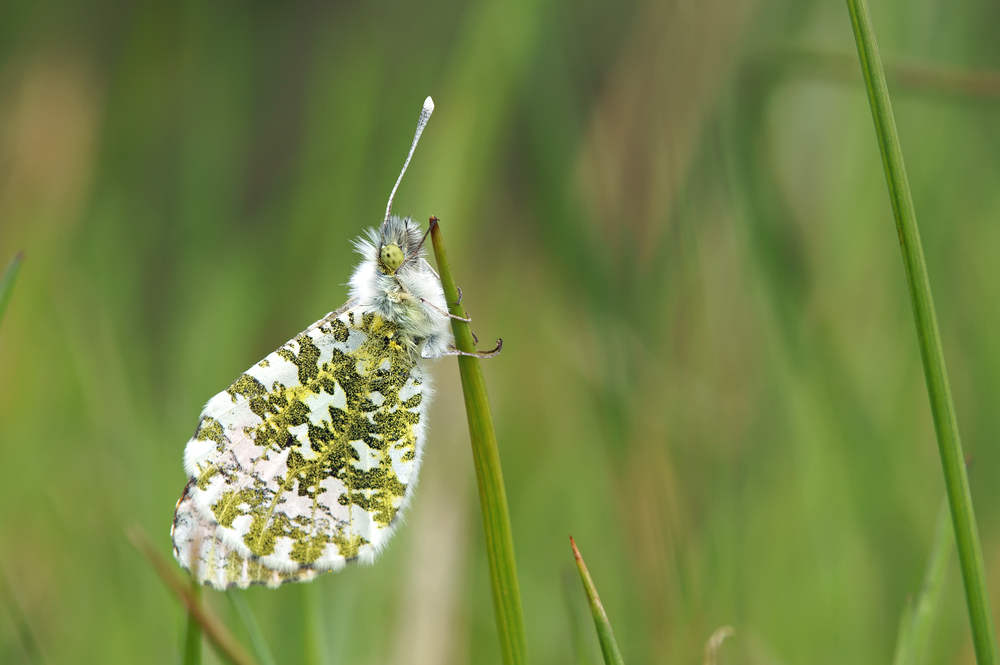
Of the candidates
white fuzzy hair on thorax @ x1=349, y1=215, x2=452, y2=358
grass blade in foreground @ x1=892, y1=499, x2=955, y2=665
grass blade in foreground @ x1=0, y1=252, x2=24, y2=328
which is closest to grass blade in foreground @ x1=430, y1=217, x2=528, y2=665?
grass blade in foreground @ x1=892, y1=499, x2=955, y2=665

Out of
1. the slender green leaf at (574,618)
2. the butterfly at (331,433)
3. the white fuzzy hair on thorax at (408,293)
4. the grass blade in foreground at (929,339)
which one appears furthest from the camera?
the white fuzzy hair on thorax at (408,293)

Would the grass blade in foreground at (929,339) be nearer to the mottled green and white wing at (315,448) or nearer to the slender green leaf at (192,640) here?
the slender green leaf at (192,640)

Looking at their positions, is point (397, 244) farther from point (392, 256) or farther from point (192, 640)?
point (192, 640)

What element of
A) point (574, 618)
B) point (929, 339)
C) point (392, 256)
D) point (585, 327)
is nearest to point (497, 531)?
point (574, 618)

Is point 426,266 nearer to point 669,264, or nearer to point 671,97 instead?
point 669,264

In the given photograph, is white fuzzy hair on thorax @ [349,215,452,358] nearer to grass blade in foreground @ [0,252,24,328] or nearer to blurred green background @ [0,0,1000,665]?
blurred green background @ [0,0,1000,665]

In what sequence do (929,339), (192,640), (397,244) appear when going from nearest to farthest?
(929,339) < (192,640) < (397,244)

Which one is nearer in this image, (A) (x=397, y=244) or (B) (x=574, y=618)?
(B) (x=574, y=618)

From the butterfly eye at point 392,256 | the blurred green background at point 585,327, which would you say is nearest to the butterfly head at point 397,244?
the butterfly eye at point 392,256
